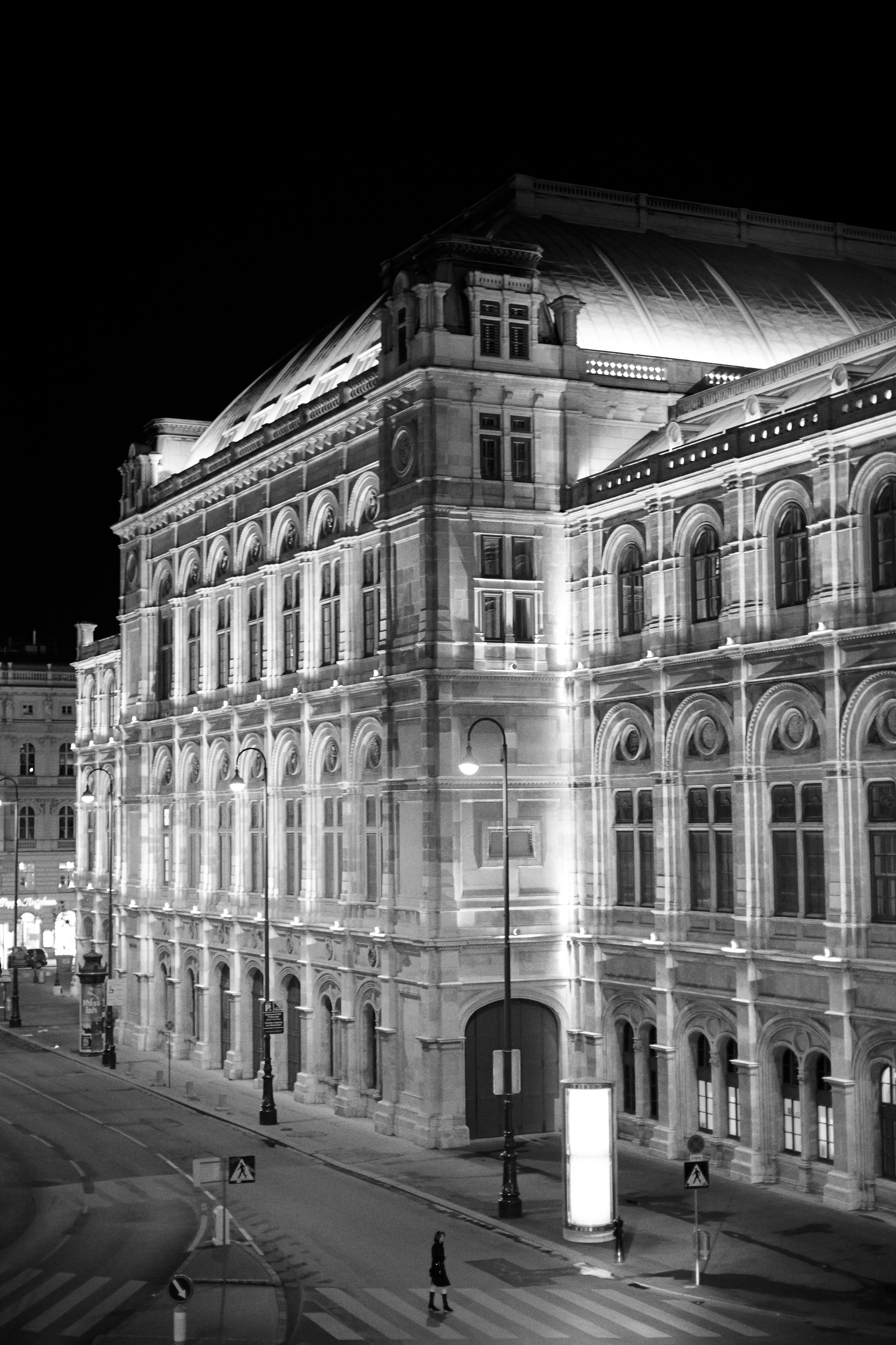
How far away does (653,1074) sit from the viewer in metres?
52.8

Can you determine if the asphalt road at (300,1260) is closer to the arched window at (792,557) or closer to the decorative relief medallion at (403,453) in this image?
the arched window at (792,557)

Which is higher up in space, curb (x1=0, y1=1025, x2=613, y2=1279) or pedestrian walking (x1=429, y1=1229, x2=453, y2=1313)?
pedestrian walking (x1=429, y1=1229, x2=453, y2=1313)

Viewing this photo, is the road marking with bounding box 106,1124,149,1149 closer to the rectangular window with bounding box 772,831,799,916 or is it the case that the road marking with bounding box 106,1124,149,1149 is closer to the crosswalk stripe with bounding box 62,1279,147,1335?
the crosswalk stripe with bounding box 62,1279,147,1335

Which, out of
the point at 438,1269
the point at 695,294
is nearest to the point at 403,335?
the point at 695,294

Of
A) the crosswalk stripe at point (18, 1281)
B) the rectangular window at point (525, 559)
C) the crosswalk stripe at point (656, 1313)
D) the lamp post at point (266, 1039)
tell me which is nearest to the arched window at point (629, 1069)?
the lamp post at point (266, 1039)

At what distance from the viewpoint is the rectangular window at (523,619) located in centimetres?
5725

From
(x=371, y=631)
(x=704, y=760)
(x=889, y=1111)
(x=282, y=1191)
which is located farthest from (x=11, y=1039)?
(x=889, y=1111)

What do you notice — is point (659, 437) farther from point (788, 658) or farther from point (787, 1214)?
point (787, 1214)

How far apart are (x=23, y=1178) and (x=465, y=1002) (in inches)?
558

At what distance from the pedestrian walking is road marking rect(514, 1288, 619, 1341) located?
1.79 metres

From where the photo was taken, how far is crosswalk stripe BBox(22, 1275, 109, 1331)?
33562mm

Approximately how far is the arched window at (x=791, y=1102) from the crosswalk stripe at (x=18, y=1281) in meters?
20.1

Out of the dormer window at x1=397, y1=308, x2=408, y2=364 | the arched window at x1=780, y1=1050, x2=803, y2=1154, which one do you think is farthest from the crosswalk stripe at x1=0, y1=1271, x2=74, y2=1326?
the dormer window at x1=397, y1=308, x2=408, y2=364

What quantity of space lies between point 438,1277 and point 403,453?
101ft
